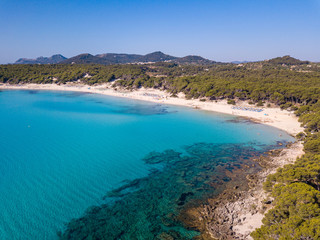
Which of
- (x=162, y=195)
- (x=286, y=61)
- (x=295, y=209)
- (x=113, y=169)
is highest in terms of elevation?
(x=286, y=61)

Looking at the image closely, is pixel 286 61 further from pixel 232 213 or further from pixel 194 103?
pixel 232 213

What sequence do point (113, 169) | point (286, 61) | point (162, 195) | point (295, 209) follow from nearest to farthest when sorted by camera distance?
1. point (295, 209)
2. point (162, 195)
3. point (113, 169)
4. point (286, 61)

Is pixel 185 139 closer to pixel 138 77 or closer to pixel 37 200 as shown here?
pixel 37 200

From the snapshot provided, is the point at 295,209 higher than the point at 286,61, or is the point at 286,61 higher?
the point at 286,61

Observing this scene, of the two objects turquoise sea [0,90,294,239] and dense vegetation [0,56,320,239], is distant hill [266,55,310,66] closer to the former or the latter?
dense vegetation [0,56,320,239]

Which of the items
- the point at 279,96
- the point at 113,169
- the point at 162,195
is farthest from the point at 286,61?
the point at 162,195

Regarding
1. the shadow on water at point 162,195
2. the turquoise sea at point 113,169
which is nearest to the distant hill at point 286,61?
the turquoise sea at point 113,169

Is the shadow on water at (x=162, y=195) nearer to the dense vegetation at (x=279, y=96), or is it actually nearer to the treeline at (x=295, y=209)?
the treeline at (x=295, y=209)
